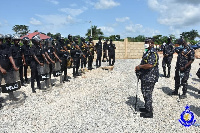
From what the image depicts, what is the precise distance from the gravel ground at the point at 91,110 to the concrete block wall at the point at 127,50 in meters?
11.5

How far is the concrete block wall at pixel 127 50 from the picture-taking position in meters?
18.3

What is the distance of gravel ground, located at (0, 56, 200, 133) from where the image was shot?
3.87m

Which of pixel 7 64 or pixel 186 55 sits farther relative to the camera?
pixel 186 55

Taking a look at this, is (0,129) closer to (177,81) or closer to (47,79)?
(47,79)

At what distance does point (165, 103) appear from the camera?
5.36m

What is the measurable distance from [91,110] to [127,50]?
1465 cm

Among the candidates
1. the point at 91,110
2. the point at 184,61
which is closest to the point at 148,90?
the point at 91,110

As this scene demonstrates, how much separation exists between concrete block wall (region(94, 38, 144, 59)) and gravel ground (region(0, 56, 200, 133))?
11.5 metres

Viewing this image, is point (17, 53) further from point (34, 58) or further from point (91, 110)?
point (91, 110)

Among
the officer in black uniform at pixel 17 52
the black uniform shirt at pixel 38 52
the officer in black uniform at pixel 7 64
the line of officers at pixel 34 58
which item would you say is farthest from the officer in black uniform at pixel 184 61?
the officer in black uniform at pixel 17 52

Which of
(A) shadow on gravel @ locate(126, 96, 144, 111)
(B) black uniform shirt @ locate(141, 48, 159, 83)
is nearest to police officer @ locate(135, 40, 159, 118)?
(B) black uniform shirt @ locate(141, 48, 159, 83)

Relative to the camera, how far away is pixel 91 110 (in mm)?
4742

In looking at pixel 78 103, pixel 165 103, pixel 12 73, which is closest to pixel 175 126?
pixel 165 103

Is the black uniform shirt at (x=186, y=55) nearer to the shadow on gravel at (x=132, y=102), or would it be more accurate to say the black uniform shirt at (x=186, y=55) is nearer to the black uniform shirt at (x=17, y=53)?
the shadow on gravel at (x=132, y=102)
